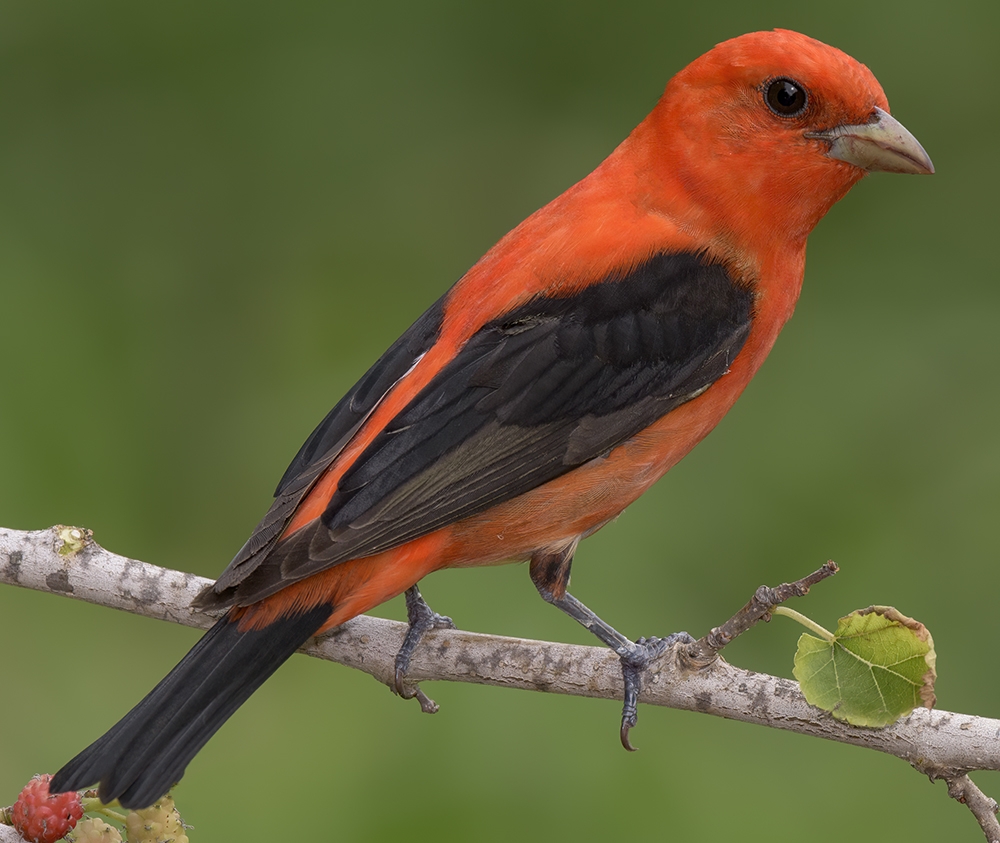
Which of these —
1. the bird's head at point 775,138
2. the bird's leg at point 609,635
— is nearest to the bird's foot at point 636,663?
the bird's leg at point 609,635

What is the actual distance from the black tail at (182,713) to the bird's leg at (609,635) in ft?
2.43

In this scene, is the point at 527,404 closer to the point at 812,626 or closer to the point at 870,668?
the point at 812,626

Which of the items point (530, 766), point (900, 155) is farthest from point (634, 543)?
point (900, 155)

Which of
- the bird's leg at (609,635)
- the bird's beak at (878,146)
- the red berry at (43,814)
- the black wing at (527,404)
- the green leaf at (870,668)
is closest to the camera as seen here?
the red berry at (43,814)

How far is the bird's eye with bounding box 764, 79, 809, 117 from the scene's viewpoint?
3670mm

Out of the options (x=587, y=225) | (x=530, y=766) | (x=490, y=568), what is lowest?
(x=530, y=766)

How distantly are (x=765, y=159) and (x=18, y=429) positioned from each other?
2869 millimetres

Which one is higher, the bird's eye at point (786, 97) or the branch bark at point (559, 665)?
the bird's eye at point (786, 97)

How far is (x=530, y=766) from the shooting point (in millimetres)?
4496

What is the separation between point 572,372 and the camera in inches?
143

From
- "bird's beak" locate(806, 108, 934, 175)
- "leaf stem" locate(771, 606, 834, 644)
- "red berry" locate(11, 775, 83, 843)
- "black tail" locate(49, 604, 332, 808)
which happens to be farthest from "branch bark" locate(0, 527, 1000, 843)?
"bird's beak" locate(806, 108, 934, 175)

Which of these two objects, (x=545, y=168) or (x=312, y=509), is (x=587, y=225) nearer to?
(x=312, y=509)

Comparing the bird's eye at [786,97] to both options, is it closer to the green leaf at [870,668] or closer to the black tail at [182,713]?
the green leaf at [870,668]

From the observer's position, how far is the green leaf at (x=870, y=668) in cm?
302
